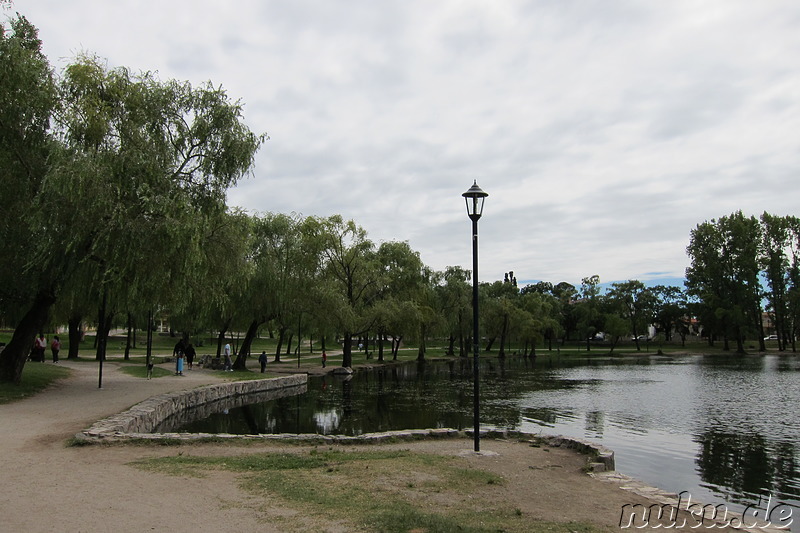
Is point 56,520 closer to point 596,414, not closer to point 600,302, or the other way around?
point 596,414

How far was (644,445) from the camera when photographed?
13.4m

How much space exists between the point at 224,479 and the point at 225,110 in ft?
44.6

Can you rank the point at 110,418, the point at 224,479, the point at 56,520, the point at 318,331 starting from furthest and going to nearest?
the point at 318,331 → the point at 110,418 → the point at 224,479 → the point at 56,520

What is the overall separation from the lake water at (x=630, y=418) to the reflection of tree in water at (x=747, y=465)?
0.8 inches

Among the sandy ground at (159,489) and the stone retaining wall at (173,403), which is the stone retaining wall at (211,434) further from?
the sandy ground at (159,489)

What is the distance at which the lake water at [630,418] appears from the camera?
1071cm

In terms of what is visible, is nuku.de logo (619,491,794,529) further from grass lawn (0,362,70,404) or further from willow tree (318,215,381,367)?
willow tree (318,215,381,367)

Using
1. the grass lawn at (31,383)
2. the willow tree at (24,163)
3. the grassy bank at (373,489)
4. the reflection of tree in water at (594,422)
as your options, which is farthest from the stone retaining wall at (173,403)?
the reflection of tree in water at (594,422)

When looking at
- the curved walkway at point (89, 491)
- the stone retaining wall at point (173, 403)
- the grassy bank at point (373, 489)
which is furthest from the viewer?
the stone retaining wall at point (173, 403)

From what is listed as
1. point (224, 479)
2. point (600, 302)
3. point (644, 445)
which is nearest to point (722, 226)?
point (600, 302)

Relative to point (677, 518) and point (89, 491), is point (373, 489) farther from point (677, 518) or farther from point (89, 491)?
point (677, 518)

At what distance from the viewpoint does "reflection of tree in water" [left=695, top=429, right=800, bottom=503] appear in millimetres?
9727

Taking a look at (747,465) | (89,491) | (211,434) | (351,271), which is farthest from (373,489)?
(351,271)

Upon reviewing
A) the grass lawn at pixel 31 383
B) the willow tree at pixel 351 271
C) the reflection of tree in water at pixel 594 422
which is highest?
the willow tree at pixel 351 271
